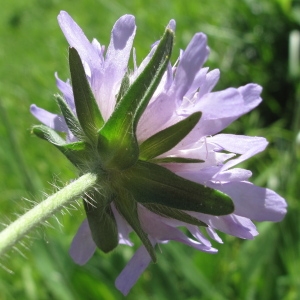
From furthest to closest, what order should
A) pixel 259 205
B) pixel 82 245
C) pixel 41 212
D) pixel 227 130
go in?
pixel 227 130 < pixel 82 245 < pixel 259 205 < pixel 41 212

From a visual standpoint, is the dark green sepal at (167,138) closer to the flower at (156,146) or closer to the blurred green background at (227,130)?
the flower at (156,146)

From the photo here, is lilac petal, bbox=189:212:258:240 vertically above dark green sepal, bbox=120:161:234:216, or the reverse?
dark green sepal, bbox=120:161:234:216

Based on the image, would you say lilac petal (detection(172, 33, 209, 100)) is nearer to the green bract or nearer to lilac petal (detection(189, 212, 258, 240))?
the green bract

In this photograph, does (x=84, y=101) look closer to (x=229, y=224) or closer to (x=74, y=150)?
(x=74, y=150)

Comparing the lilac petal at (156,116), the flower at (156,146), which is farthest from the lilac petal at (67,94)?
the lilac petal at (156,116)

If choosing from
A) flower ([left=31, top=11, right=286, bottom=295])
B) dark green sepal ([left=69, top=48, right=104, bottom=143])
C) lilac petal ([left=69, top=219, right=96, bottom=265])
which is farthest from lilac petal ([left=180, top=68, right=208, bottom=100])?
lilac petal ([left=69, top=219, right=96, bottom=265])

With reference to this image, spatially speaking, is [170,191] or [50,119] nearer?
[170,191]

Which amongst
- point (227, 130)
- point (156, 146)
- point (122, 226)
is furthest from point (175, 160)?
point (227, 130)
